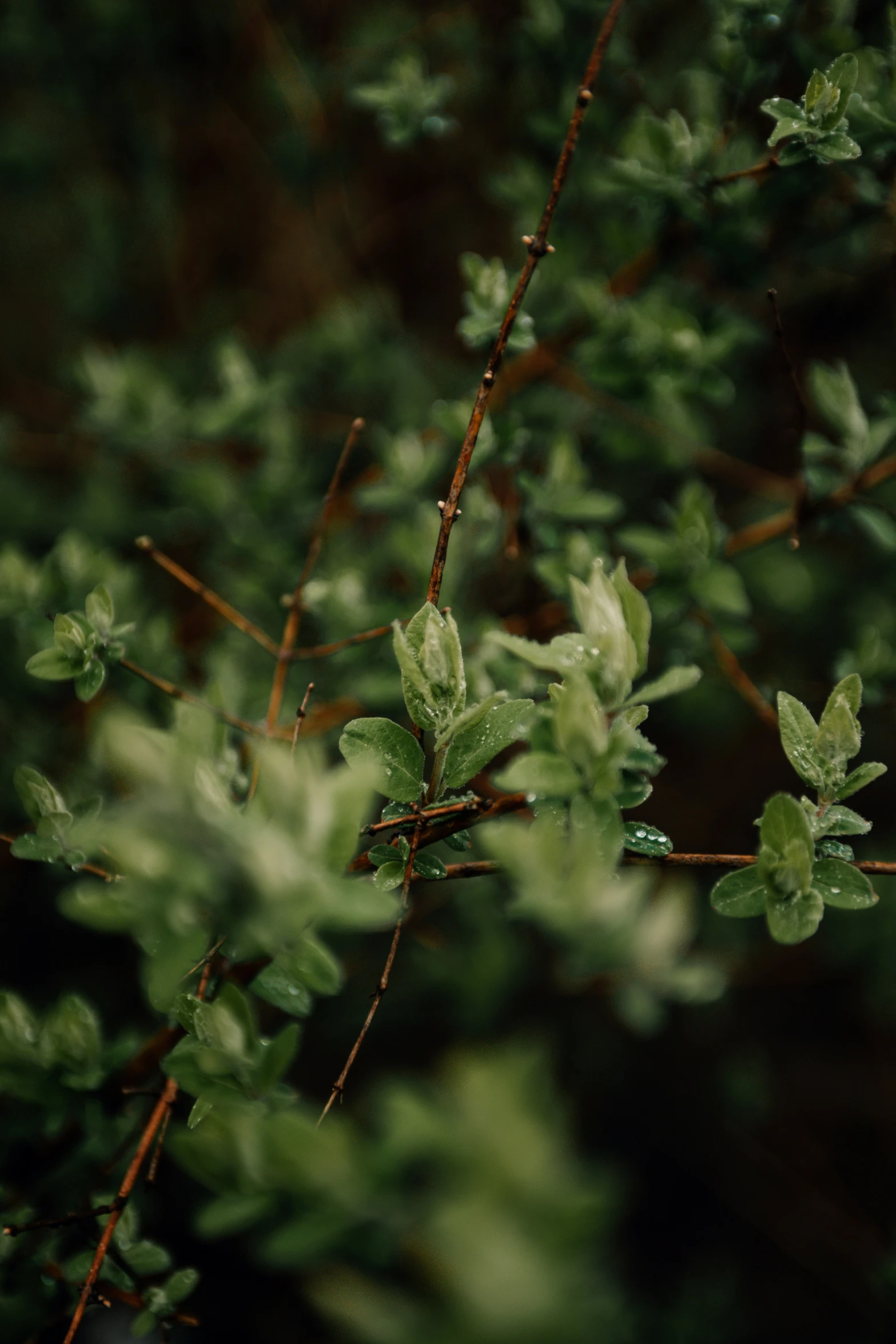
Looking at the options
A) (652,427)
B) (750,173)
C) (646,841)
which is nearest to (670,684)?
(646,841)

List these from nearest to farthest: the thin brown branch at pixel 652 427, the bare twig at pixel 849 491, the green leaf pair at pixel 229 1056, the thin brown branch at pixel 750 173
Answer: the green leaf pair at pixel 229 1056
the thin brown branch at pixel 750 173
the bare twig at pixel 849 491
the thin brown branch at pixel 652 427

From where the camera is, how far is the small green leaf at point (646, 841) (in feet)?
2.86

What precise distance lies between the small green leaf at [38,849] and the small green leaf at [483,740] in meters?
0.51

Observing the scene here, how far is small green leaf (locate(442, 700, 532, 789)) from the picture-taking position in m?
0.86

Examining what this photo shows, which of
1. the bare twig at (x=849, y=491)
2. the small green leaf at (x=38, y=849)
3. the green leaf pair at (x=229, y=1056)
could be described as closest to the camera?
the green leaf pair at (x=229, y=1056)

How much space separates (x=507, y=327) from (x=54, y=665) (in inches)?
29.4

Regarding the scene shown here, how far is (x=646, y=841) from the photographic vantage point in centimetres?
88

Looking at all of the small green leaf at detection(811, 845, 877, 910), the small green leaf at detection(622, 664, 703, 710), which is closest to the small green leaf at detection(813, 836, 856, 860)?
the small green leaf at detection(811, 845, 877, 910)

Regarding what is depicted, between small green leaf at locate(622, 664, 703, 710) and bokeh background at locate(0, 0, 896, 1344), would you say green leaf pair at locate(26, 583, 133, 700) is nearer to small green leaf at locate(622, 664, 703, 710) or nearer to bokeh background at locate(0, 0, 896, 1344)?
bokeh background at locate(0, 0, 896, 1344)

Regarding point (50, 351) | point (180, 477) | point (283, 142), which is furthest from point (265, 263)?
point (180, 477)

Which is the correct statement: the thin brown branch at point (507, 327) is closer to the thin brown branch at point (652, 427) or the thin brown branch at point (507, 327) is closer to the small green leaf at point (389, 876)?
the small green leaf at point (389, 876)

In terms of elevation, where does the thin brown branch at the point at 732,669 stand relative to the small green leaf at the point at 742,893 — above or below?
below

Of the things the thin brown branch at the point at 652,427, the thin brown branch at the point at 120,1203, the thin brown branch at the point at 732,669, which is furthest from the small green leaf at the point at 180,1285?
the thin brown branch at the point at 652,427

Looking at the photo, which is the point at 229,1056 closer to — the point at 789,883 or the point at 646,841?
the point at 646,841
